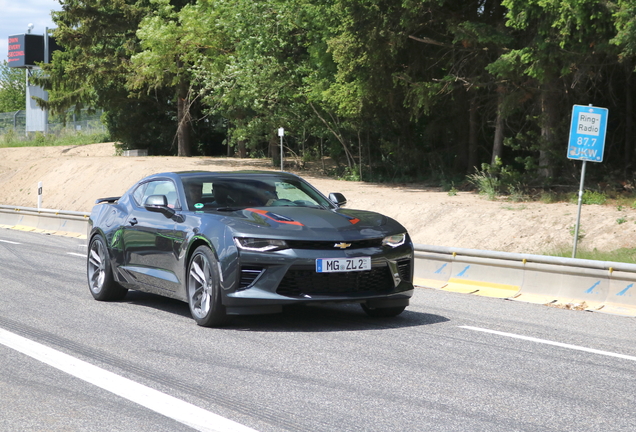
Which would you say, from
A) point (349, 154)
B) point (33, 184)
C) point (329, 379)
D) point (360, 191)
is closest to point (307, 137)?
point (349, 154)

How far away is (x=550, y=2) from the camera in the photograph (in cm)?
1908

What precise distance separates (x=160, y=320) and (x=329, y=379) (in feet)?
10.3

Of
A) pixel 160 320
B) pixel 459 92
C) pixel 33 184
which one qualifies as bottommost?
pixel 33 184

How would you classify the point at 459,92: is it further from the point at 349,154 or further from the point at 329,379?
the point at 329,379

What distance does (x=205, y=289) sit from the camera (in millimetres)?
8000

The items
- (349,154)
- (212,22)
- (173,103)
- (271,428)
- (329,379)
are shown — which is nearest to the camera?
(271,428)

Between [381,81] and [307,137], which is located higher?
[381,81]

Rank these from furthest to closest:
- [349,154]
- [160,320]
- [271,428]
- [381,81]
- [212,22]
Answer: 1. [212,22]
2. [349,154]
3. [381,81]
4. [160,320]
5. [271,428]

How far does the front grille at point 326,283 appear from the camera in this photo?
7617 millimetres

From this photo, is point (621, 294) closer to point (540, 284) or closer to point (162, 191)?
point (540, 284)

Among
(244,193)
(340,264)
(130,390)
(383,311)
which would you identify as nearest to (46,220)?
(244,193)

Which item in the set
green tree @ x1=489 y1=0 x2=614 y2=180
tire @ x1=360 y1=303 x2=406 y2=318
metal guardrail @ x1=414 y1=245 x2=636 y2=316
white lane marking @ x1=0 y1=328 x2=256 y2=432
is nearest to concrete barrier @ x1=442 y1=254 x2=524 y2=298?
metal guardrail @ x1=414 y1=245 x2=636 y2=316

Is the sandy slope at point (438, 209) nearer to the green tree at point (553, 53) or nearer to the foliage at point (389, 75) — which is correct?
the foliage at point (389, 75)

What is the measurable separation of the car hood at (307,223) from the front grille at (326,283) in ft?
1.09
